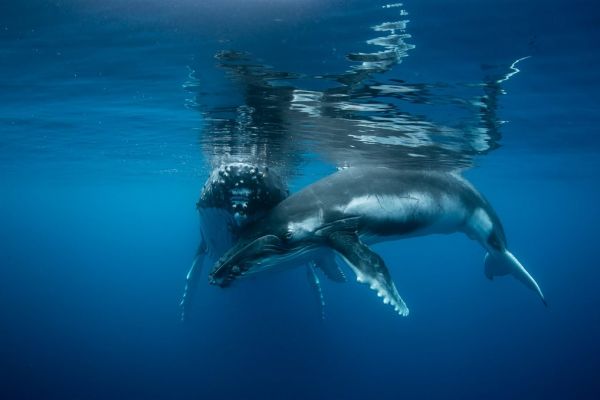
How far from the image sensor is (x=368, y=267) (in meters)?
5.46

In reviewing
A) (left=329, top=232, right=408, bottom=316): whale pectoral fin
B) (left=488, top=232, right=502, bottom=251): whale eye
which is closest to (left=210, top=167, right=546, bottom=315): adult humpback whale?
(left=329, top=232, right=408, bottom=316): whale pectoral fin

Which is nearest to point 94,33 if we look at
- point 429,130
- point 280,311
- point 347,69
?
point 347,69

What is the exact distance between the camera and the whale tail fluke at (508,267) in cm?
1004

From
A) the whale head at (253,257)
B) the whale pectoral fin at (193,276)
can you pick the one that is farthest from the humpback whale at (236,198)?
the whale pectoral fin at (193,276)

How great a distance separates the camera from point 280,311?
25.6 meters

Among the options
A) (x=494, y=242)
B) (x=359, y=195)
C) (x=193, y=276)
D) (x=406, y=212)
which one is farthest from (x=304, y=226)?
(x=193, y=276)

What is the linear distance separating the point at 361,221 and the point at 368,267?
1455 mm

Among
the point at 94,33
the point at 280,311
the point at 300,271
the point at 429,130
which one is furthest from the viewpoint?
the point at 300,271

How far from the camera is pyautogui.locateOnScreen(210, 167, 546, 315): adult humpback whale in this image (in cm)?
555

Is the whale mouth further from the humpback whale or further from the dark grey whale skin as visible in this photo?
the humpback whale

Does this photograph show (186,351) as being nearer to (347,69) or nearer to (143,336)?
(143,336)

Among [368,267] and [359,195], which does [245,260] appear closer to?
[368,267]

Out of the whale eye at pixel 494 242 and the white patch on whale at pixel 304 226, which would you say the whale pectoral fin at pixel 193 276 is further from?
Answer: the whale eye at pixel 494 242

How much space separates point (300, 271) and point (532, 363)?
18.7 metres
